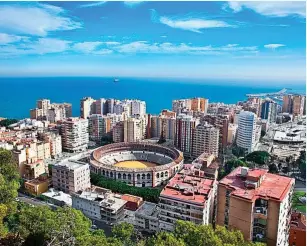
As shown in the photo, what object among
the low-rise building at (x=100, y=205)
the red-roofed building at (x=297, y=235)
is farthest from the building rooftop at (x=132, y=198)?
the red-roofed building at (x=297, y=235)

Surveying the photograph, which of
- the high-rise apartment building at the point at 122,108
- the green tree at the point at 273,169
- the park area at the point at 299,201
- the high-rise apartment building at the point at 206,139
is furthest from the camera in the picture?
the high-rise apartment building at the point at 122,108

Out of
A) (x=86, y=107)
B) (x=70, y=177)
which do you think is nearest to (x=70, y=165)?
(x=70, y=177)

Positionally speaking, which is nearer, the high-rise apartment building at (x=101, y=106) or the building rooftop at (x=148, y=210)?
the building rooftop at (x=148, y=210)

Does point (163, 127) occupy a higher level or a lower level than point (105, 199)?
higher

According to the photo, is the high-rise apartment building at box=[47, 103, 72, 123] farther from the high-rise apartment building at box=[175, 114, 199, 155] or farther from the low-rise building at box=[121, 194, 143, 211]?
the low-rise building at box=[121, 194, 143, 211]

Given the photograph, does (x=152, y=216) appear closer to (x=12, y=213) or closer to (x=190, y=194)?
(x=190, y=194)

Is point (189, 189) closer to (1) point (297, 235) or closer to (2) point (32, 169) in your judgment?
(1) point (297, 235)

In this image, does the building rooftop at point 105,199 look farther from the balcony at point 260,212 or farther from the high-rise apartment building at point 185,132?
the high-rise apartment building at point 185,132
